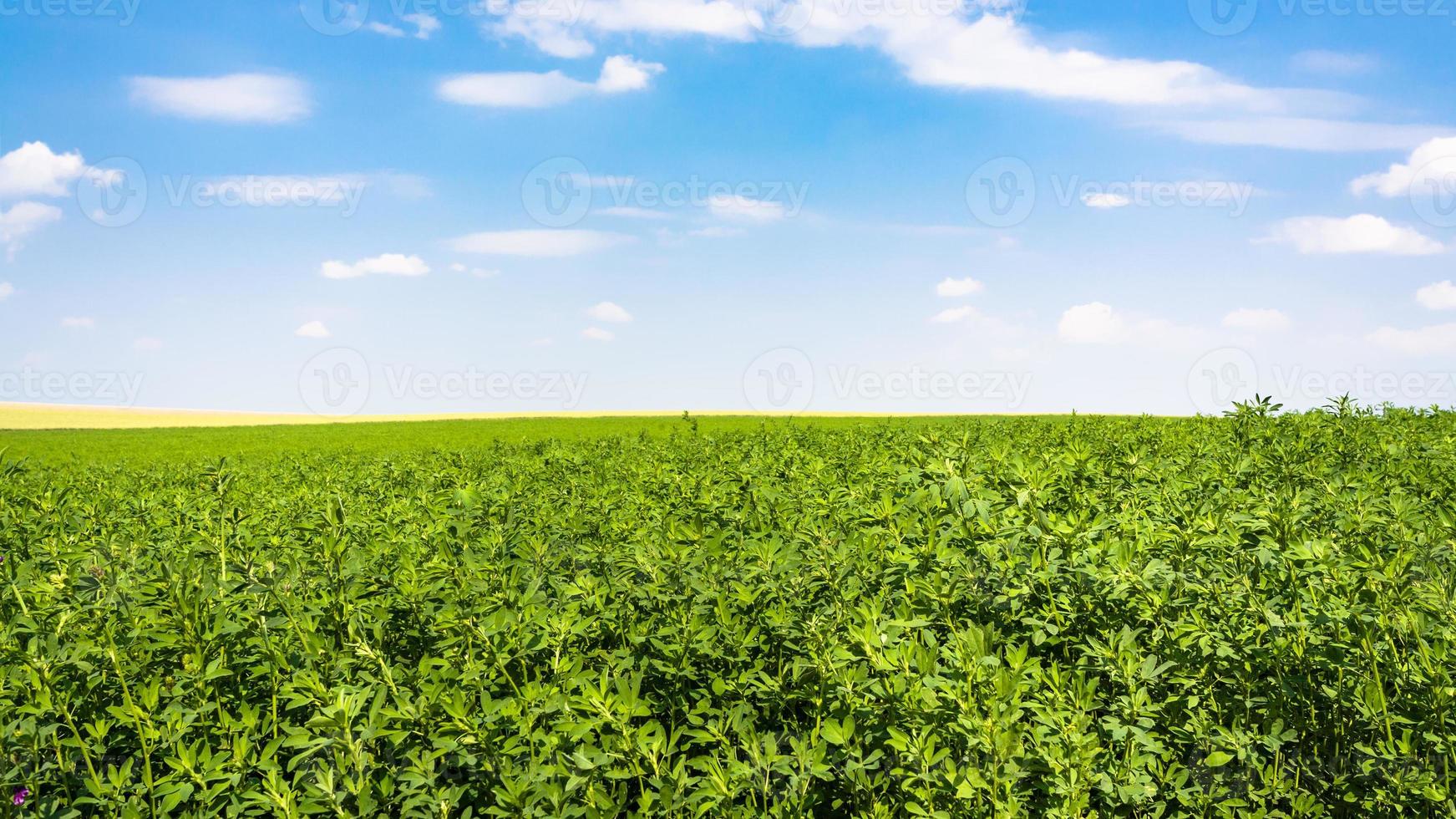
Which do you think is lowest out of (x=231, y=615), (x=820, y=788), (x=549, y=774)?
(x=820, y=788)

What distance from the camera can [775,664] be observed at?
3691 millimetres

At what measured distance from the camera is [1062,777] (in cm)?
273

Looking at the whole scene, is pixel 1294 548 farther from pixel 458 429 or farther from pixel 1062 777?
pixel 458 429

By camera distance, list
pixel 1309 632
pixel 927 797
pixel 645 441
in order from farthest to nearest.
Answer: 1. pixel 645 441
2. pixel 1309 632
3. pixel 927 797

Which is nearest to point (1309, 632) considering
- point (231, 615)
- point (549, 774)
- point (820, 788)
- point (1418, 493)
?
point (820, 788)

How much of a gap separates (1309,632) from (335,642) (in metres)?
4.14

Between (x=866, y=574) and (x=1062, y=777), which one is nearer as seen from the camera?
(x=1062, y=777)

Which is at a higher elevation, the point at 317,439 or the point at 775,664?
the point at 775,664

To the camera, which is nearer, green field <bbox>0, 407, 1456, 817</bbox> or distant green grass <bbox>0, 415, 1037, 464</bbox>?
green field <bbox>0, 407, 1456, 817</bbox>

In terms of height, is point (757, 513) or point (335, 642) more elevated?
point (757, 513)

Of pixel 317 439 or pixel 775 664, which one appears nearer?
pixel 775 664

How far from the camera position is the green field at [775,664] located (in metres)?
2.84

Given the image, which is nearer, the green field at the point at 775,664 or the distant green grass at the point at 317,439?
the green field at the point at 775,664

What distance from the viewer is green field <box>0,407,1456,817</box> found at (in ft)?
9.30
